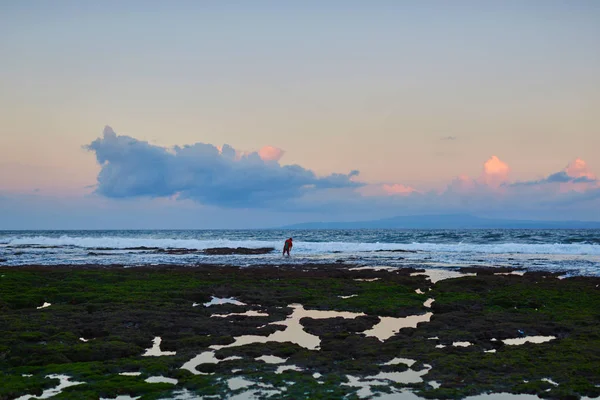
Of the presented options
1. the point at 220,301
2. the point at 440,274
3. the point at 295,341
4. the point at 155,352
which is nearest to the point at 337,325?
the point at 295,341

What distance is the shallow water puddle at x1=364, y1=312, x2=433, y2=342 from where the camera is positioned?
1335cm

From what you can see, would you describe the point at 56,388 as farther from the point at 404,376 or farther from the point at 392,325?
the point at 392,325

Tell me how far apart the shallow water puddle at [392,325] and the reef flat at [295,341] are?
6cm

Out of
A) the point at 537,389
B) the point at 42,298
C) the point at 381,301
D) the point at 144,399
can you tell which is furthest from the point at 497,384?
the point at 42,298

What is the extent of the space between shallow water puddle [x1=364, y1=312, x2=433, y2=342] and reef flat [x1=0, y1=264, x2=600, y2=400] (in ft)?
0.18

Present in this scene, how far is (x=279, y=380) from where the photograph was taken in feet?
30.0

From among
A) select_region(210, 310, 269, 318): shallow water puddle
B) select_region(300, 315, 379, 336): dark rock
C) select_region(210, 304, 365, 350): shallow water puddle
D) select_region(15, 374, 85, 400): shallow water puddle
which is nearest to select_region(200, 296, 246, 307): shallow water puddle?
select_region(210, 310, 269, 318): shallow water puddle

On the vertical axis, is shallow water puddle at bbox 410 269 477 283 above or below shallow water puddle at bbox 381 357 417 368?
above

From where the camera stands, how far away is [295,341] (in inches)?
489

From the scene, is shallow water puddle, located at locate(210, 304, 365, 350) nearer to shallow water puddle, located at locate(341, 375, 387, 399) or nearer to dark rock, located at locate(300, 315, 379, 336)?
dark rock, located at locate(300, 315, 379, 336)

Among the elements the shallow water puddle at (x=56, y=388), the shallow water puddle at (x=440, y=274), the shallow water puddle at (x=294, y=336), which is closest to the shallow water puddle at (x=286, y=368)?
the shallow water puddle at (x=294, y=336)

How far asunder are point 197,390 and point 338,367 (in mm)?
2856

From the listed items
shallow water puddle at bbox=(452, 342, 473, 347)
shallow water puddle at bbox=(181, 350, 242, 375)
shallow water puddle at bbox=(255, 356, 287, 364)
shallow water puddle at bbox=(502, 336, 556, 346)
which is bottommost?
shallow water puddle at bbox=(502, 336, 556, 346)

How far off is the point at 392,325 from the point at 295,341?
361 centimetres
